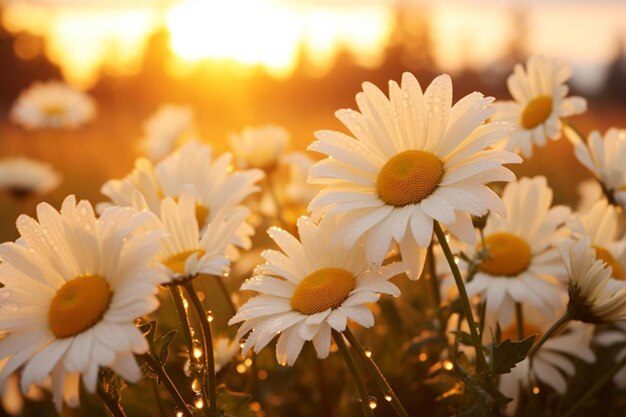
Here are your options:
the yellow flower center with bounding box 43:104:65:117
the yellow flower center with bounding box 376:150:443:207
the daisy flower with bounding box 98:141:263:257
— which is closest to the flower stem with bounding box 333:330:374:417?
the yellow flower center with bounding box 376:150:443:207

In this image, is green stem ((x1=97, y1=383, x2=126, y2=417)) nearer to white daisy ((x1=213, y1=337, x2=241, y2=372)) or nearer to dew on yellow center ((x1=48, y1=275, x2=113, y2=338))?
dew on yellow center ((x1=48, y1=275, x2=113, y2=338))

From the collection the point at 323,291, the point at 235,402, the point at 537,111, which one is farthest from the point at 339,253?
the point at 537,111

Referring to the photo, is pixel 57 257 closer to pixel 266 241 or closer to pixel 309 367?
pixel 309 367

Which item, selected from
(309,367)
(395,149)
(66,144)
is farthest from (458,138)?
(66,144)

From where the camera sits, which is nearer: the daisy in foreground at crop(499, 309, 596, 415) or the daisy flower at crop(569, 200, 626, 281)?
the daisy flower at crop(569, 200, 626, 281)

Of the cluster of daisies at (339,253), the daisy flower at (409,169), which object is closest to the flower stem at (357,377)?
the cluster of daisies at (339,253)

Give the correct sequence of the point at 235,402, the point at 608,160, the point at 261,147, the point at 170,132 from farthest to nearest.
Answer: the point at 170,132
the point at 261,147
the point at 608,160
the point at 235,402

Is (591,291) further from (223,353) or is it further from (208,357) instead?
(223,353)
